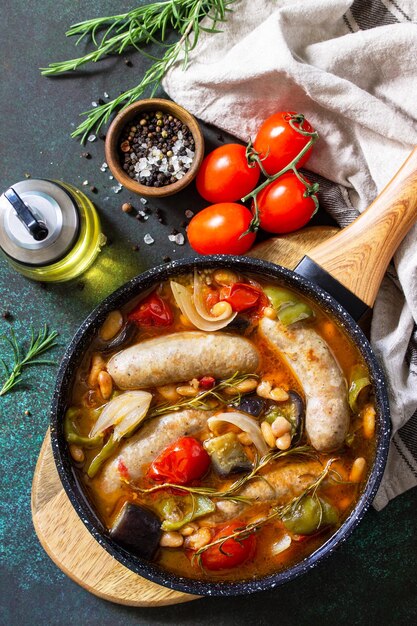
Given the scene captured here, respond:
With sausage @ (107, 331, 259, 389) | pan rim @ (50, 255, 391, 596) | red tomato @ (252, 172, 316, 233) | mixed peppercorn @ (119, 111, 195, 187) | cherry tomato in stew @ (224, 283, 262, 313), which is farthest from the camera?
mixed peppercorn @ (119, 111, 195, 187)

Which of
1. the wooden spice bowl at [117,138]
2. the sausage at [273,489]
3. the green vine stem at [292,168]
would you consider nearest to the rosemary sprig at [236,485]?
the sausage at [273,489]

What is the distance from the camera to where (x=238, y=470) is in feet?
10.00

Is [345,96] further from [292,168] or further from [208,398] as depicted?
[208,398]

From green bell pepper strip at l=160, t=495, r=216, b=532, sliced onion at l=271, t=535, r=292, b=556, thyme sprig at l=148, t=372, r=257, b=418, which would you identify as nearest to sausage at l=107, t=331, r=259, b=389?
thyme sprig at l=148, t=372, r=257, b=418

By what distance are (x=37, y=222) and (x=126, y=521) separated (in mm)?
1362

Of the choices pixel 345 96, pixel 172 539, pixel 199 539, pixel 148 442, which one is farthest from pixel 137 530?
pixel 345 96

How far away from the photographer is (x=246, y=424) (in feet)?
10.0

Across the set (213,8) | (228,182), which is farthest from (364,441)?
(213,8)

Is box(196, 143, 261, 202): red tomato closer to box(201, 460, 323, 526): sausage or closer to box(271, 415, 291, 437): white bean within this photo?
box(271, 415, 291, 437): white bean

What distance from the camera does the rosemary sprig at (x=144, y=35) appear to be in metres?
3.33

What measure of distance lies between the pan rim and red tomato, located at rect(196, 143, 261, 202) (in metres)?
0.44

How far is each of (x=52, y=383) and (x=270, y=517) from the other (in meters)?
1.27

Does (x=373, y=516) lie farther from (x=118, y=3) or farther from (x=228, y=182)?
(x=118, y=3)

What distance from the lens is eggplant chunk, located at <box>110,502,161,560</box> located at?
2996 mm
